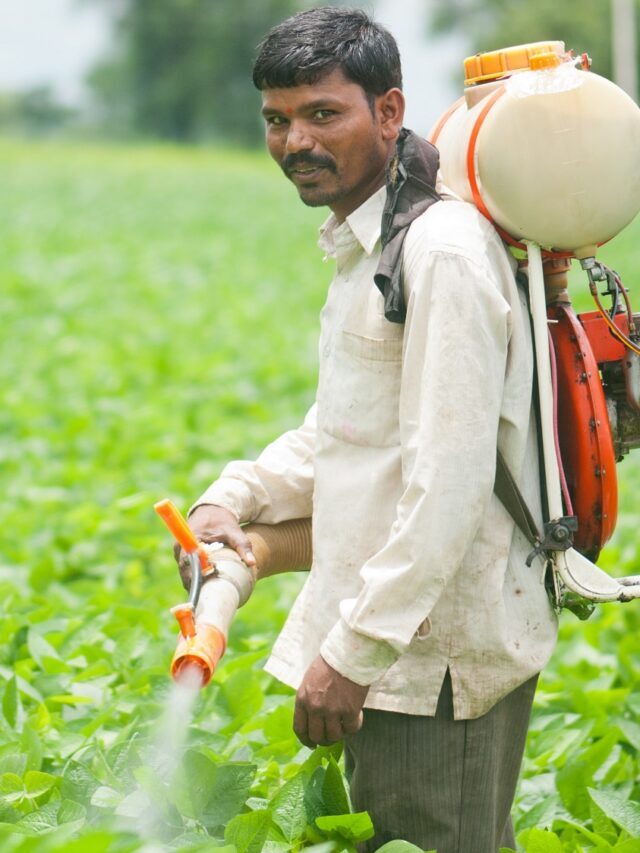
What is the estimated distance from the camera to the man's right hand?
114 inches

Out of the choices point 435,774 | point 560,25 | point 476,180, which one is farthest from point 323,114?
point 560,25

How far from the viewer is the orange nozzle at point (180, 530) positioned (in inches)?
105

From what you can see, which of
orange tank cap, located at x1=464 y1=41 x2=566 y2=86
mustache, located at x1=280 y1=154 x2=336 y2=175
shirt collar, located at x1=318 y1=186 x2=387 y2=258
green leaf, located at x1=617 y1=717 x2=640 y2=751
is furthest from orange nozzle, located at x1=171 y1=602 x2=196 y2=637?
green leaf, located at x1=617 y1=717 x2=640 y2=751

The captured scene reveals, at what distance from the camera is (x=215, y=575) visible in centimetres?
279

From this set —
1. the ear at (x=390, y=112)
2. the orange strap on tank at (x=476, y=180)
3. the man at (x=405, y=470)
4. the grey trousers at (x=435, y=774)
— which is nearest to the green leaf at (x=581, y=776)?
the man at (x=405, y=470)

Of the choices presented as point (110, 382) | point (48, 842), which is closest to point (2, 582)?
point (48, 842)

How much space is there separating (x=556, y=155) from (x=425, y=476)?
1.97ft

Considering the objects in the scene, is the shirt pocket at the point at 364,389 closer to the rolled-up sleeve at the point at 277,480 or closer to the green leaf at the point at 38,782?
the rolled-up sleeve at the point at 277,480

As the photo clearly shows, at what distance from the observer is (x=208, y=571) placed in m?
2.76

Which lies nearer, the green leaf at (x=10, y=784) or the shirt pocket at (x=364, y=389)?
the shirt pocket at (x=364, y=389)

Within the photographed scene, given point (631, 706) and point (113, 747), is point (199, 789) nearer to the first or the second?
point (113, 747)

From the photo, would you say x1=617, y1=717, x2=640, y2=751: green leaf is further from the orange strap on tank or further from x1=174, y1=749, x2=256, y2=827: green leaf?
the orange strap on tank

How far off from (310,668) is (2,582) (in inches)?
113

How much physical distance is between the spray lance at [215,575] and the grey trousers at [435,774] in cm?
35
